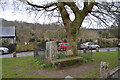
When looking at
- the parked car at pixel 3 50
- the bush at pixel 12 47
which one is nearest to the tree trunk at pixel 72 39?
the parked car at pixel 3 50

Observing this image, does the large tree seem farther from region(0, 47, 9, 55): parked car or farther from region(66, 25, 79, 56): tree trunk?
region(0, 47, 9, 55): parked car

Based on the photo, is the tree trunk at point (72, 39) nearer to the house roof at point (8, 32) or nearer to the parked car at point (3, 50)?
the parked car at point (3, 50)

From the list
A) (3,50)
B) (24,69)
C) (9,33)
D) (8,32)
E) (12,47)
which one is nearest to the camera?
(24,69)

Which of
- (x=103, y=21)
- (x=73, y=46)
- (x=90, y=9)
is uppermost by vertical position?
(x=90, y=9)

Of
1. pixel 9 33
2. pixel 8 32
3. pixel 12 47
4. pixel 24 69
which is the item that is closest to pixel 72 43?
pixel 24 69

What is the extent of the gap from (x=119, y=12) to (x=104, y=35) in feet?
88.3

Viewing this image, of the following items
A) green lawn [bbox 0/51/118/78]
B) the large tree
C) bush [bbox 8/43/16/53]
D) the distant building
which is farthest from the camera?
the distant building

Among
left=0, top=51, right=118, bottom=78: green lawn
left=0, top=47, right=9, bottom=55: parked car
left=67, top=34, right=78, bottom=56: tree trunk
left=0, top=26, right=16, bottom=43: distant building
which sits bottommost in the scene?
left=0, top=51, right=118, bottom=78: green lawn

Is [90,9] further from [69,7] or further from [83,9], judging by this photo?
[69,7]

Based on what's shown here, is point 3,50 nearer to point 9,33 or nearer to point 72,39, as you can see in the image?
point 9,33

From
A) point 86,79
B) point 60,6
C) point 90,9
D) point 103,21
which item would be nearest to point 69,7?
point 60,6

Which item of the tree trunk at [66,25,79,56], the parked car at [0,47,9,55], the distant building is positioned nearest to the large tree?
the tree trunk at [66,25,79,56]

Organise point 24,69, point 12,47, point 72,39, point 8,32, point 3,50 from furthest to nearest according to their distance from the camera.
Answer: point 8,32
point 12,47
point 3,50
point 72,39
point 24,69

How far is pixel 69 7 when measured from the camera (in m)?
10.2
